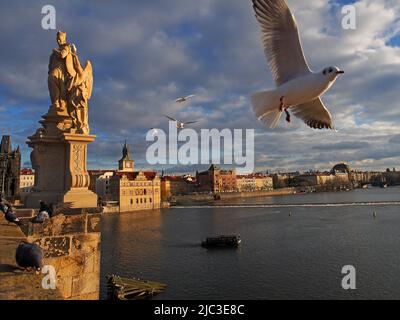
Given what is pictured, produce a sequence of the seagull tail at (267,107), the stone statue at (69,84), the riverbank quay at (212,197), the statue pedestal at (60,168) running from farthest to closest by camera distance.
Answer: the riverbank quay at (212,197)
the stone statue at (69,84)
the statue pedestal at (60,168)
the seagull tail at (267,107)

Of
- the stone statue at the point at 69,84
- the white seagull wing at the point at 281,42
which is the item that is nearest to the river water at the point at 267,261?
the stone statue at the point at 69,84

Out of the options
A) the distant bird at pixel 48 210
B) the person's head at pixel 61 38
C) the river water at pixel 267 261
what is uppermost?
the person's head at pixel 61 38

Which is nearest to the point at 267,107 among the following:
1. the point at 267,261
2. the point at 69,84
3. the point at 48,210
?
the point at 48,210

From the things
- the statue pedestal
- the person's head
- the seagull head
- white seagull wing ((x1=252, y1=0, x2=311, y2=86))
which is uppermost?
the person's head

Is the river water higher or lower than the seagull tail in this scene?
lower

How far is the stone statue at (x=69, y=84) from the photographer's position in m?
6.25

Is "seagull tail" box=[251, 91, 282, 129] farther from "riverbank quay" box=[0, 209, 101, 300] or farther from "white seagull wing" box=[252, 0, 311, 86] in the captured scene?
"riverbank quay" box=[0, 209, 101, 300]

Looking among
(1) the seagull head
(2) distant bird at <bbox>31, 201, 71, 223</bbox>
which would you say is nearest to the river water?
(2) distant bird at <bbox>31, 201, 71, 223</bbox>

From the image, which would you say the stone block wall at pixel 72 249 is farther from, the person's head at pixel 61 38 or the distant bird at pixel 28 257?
the person's head at pixel 61 38

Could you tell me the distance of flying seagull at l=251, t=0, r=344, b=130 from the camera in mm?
2920

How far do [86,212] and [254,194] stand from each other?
107 m

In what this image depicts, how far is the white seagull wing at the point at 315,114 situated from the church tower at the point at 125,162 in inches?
3379

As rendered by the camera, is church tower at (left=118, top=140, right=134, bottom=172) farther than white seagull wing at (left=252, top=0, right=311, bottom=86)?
Yes

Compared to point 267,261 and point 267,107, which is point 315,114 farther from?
point 267,261
